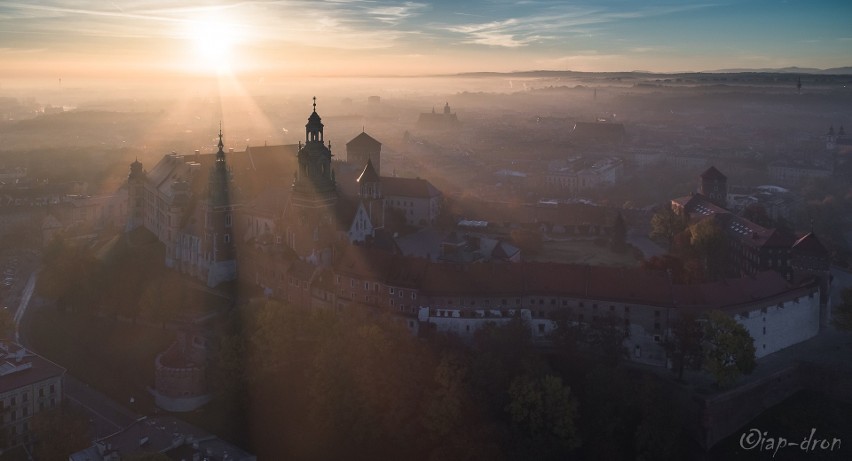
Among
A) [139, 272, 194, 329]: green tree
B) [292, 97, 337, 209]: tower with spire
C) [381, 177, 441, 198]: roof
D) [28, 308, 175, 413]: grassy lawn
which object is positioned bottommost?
[28, 308, 175, 413]: grassy lawn

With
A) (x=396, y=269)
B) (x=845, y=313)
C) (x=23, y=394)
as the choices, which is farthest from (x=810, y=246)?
(x=23, y=394)

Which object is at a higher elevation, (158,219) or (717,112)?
(717,112)

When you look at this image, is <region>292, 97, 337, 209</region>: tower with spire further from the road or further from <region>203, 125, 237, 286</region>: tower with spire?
the road

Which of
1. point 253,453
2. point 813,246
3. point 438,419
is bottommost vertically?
point 253,453

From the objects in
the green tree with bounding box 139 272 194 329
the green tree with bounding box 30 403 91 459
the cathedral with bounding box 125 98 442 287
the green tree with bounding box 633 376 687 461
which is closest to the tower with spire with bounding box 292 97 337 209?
the cathedral with bounding box 125 98 442 287

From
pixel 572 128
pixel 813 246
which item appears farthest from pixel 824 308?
pixel 572 128

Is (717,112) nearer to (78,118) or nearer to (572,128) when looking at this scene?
(572,128)
